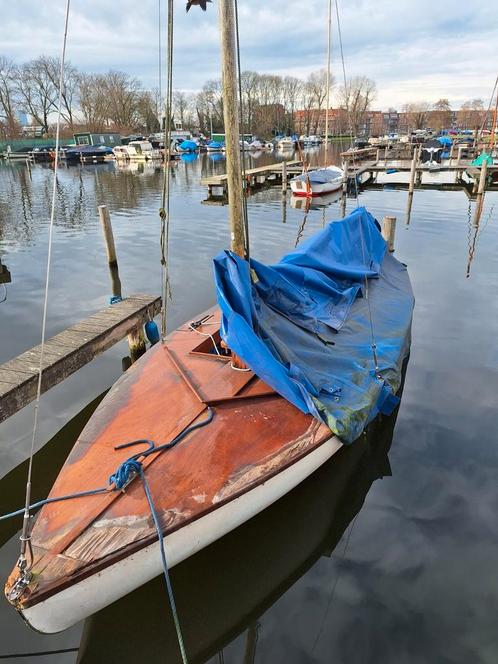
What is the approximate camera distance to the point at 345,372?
5207mm

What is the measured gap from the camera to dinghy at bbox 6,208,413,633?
315cm

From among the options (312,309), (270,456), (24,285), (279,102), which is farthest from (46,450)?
(279,102)

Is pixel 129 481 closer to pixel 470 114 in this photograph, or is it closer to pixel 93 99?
pixel 93 99

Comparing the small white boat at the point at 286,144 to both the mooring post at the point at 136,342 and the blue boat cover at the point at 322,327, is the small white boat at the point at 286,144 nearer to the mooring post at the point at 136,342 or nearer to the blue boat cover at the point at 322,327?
the blue boat cover at the point at 322,327

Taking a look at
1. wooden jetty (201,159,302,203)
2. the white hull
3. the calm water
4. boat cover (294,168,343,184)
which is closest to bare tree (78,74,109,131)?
wooden jetty (201,159,302,203)

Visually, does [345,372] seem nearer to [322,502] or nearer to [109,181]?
[322,502]

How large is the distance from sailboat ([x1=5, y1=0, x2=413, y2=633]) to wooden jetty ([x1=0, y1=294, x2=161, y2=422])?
133 centimetres

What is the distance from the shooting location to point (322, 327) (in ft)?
19.6

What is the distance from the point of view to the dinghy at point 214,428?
3.15m

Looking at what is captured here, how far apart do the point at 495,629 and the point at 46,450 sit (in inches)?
213

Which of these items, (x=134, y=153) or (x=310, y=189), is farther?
(x=134, y=153)

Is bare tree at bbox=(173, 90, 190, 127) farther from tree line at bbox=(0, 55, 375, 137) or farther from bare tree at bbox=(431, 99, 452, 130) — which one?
bare tree at bbox=(431, 99, 452, 130)

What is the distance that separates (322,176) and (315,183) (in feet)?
3.72

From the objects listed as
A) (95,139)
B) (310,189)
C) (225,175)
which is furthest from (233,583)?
(95,139)
